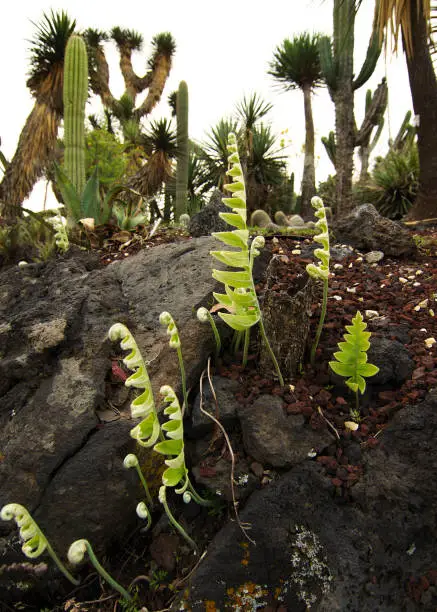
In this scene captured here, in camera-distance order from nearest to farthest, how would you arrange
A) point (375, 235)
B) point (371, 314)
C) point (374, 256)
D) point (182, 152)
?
point (371, 314) < point (374, 256) < point (375, 235) < point (182, 152)

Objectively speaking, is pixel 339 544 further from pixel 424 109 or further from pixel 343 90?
pixel 343 90

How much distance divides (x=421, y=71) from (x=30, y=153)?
10439mm

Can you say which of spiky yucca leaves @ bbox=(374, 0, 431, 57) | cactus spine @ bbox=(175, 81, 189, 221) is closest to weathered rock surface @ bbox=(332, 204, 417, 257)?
spiky yucca leaves @ bbox=(374, 0, 431, 57)

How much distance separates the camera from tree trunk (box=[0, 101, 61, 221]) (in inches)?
535

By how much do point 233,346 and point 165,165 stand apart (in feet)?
49.5

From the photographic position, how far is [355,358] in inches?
84.0

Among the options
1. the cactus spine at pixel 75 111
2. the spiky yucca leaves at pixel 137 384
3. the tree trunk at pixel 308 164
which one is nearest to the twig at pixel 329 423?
the spiky yucca leaves at pixel 137 384

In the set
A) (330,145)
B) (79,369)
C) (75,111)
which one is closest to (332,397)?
(79,369)

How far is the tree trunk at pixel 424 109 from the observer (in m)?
7.23

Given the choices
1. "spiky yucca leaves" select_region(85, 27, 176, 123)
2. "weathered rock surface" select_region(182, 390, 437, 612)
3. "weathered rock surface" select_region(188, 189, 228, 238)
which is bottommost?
Answer: "weathered rock surface" select_region(182, 390, 437, 612)

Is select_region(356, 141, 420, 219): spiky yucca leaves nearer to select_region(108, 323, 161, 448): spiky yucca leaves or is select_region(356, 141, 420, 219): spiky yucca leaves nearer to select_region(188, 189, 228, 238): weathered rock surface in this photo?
select_region(188, 189, 228, 238): weathered rock surface

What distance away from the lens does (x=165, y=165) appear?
16.6 meters

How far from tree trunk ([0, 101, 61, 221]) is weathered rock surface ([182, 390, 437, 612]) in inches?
533

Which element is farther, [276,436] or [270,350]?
[270,350]
